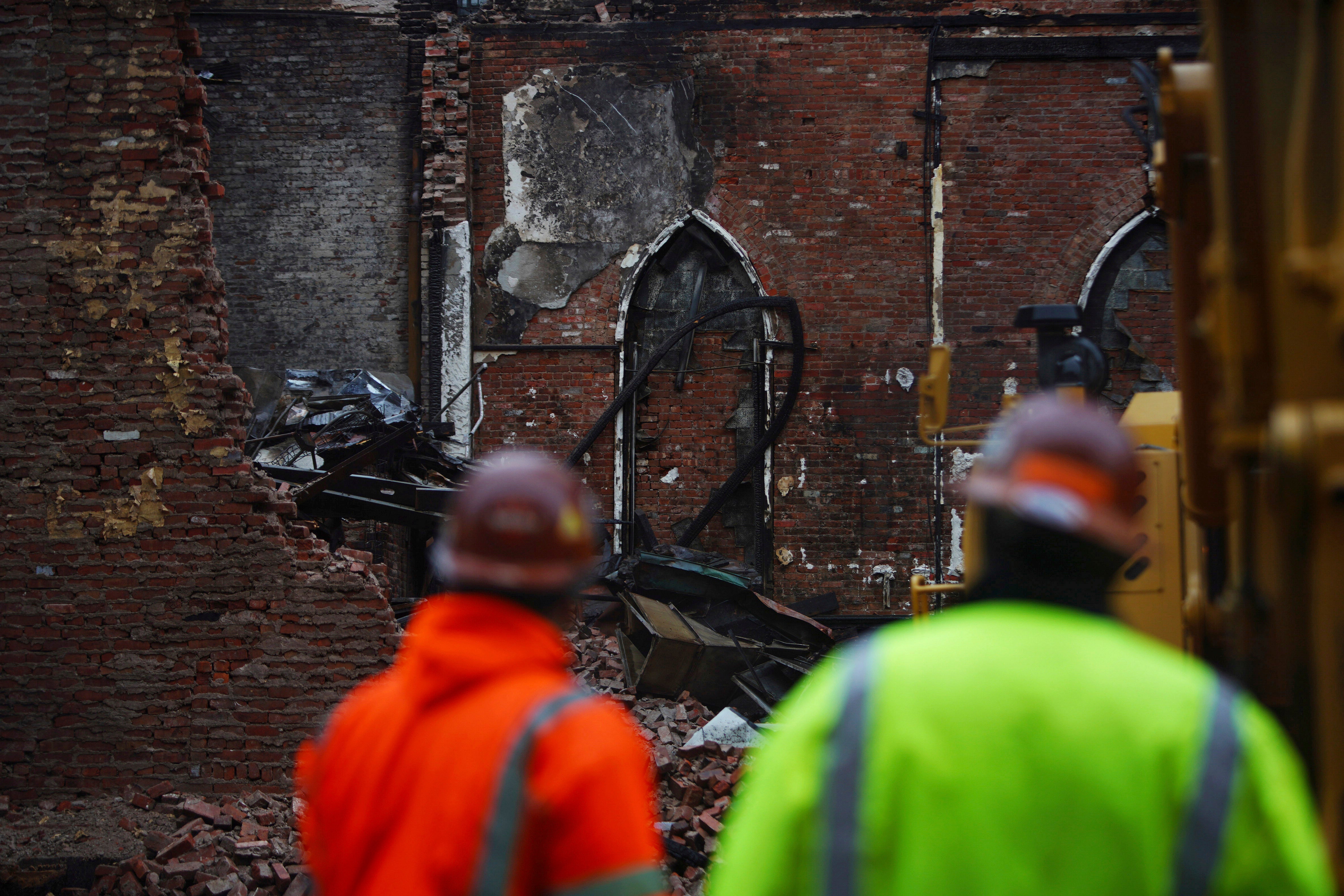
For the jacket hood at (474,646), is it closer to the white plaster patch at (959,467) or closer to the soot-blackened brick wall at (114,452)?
the soot-blackened brick wall at (114,452)

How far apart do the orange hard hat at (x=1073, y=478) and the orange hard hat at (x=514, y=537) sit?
0.65 metres

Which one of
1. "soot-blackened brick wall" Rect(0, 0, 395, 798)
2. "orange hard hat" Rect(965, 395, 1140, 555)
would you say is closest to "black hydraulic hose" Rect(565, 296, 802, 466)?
"soot-blackened brick wall" Rect(0, 0, 395, 798)

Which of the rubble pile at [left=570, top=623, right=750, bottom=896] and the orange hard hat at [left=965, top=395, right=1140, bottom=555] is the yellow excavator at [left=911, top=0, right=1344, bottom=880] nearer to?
the orange hard hat at [left=965, top=395, right=1140, bottom=555]

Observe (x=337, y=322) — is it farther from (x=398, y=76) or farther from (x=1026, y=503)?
(x=1026, y=503)

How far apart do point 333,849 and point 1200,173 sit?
2607mm

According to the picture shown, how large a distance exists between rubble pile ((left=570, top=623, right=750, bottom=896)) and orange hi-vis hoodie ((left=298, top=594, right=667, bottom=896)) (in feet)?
12.7

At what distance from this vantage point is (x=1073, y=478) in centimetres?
129

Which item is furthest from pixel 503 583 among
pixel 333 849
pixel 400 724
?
pixel 333 849

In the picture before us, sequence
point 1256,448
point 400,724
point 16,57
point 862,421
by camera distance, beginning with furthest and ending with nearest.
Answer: point 862,421 → point 16,57 → point 1256,448 → point 400,724

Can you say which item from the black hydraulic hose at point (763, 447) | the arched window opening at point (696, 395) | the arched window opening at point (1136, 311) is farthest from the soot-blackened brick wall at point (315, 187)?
the arched window opening at point (1136, 311)

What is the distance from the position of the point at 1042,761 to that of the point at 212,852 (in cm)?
507

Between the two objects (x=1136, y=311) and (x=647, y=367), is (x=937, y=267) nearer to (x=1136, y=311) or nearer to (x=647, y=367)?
(x=1136, y=311)

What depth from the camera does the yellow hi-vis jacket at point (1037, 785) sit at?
45.0 inches

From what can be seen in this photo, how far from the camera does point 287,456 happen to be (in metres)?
9.03
